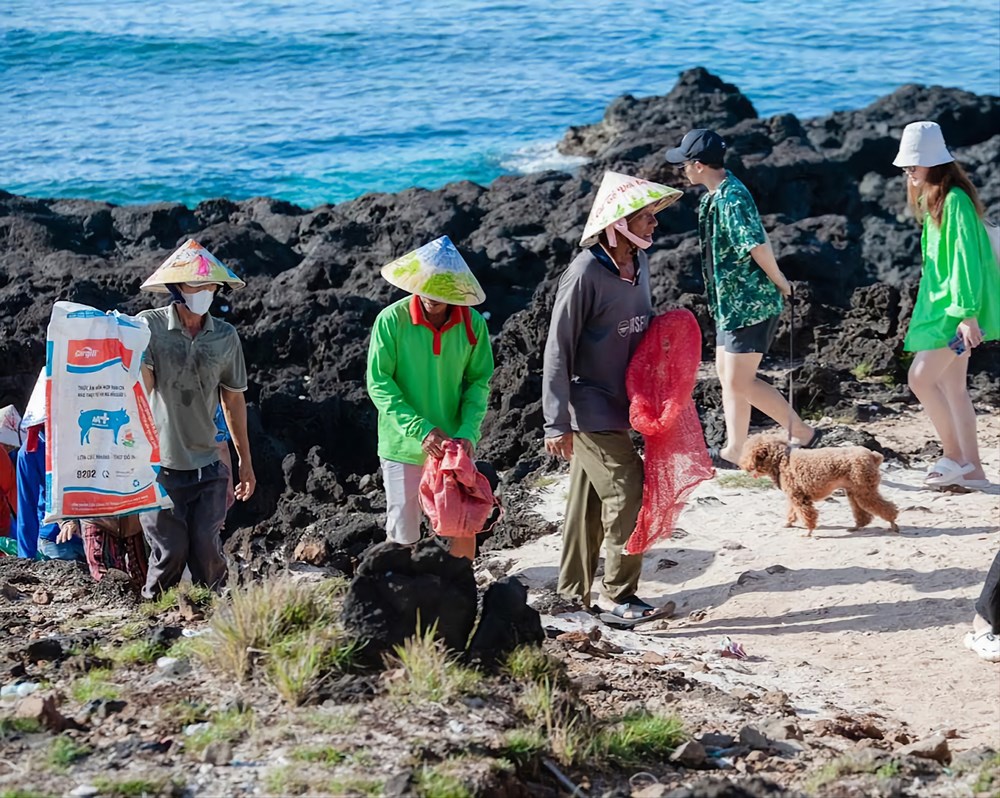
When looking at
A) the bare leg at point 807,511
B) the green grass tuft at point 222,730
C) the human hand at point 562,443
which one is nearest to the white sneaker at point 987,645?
the bare leg at point 807,511

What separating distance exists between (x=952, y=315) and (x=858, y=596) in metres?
1.94

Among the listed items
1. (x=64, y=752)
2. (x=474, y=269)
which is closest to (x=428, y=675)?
(x=64, y=752)

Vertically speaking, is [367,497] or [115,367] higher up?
[115,367]

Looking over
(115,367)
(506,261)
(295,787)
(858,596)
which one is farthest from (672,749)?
(506,261)

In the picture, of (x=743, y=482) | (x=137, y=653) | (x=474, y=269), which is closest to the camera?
(x=137, y=653)

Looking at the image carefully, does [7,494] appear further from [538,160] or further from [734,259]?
[538,160]

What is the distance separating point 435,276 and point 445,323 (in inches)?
11.2

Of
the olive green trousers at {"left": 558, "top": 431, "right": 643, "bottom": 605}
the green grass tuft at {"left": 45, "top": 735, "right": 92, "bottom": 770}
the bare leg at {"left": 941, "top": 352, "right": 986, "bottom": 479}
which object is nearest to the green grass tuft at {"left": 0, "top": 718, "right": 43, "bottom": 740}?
the green grass tuft at {"left": 45, "top": 735, "right": 92, "bottom": 770}

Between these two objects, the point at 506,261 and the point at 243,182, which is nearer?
the point at 506,261

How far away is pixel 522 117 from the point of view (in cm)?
3809

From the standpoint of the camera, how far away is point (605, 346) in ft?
22.9

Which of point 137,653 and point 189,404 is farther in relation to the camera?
point 189,404

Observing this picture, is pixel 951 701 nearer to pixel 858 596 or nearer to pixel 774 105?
pixel 858 596

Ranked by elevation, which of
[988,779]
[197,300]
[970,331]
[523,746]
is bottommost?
[988,779]
